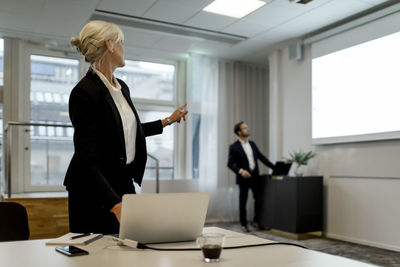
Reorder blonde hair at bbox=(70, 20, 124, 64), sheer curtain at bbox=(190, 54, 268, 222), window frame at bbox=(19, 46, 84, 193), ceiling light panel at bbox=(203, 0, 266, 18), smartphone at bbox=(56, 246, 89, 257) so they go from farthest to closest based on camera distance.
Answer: sheer curtain at bbox=(190, 54, 268, 222)
window frame at bbox=(19, 46, 84, 193)
ceiling light panel at bbox=(203, 0, 266, 18)
blonde hair at bbox=(70, 20, 124, 64)
smartphone at bbox=(56, 246, 89, 257)

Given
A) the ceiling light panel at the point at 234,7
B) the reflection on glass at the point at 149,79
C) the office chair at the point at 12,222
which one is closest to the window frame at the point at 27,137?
the reflection on glass at the point at 149,79

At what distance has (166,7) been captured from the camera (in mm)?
4465

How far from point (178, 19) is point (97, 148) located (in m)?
3.69

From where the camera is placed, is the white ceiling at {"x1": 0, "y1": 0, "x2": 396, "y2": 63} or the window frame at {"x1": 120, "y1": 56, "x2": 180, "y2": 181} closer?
the white ceiling at {"x1": 0, "y1": 0, "x2": 396, "y2": 63}

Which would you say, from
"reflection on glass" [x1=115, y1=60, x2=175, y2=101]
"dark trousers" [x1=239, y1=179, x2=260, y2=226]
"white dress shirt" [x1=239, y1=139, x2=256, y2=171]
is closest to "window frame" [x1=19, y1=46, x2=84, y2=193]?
"reflection on glass" [x1=115, y1=60, x2=175, y2=101]

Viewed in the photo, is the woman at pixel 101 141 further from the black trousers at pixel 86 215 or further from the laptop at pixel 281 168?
the laptop at pixel 281 168

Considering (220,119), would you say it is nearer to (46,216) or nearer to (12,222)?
(46,216)

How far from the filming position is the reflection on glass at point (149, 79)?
6.40 metres

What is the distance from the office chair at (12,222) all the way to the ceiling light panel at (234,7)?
3.26 meters

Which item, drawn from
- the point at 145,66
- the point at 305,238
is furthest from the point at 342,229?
the point at 145,66

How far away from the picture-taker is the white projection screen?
4191mm

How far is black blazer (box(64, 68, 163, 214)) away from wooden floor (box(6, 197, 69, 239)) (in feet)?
10.6

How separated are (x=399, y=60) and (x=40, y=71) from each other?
4766 millimetres

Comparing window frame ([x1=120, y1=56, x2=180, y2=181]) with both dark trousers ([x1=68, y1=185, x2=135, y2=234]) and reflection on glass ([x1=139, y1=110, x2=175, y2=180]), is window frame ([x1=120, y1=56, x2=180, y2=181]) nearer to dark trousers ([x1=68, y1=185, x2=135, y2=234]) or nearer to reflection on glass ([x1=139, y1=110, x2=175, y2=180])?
reflection on glass ([x1=139, y1=110, x2=175, y2=180])
